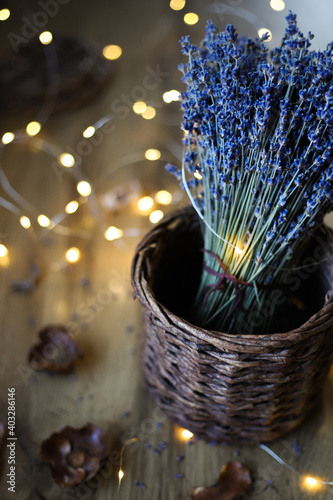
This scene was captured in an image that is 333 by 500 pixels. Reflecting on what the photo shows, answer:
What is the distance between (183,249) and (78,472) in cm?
47

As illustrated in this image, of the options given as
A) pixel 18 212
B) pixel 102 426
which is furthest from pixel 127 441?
pixel 18 212

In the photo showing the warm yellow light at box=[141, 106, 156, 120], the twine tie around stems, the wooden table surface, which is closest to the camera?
the twine tie around stems

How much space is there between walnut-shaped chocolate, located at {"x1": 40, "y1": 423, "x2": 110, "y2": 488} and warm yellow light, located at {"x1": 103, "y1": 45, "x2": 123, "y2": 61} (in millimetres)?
1235

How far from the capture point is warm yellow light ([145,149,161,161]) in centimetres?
158

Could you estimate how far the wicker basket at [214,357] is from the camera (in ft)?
2.74

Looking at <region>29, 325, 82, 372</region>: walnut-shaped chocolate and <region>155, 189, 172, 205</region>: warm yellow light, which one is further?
<region>155, 189, 172, 205</region>: warm yellow light

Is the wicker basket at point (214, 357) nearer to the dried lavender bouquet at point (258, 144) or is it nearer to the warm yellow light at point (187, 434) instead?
the warm yellow light at point (187, 434)

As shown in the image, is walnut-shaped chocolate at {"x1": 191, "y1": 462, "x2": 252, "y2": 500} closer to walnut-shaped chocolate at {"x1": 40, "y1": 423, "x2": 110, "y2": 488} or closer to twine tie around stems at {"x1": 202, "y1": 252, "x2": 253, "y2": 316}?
walnut-shaped chocolate at {"x1": 40, "y1": 423, "x2": 110, "y2": 488}

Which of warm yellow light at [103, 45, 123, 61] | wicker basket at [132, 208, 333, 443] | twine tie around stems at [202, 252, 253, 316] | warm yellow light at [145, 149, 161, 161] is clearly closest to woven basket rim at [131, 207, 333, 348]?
wicker basket at [132, 208, 333, 443]

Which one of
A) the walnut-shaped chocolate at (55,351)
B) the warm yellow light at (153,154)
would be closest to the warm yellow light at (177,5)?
the warm yellow light at (153,154)

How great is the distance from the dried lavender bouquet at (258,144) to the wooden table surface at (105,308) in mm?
355

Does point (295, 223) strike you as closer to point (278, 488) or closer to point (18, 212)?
point (278, 488)

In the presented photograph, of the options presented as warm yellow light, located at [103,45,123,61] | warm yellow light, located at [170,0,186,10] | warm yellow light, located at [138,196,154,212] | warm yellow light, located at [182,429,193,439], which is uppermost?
warm yellow light, located at [170,0,186,10]

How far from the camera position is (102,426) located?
3.60 feet
